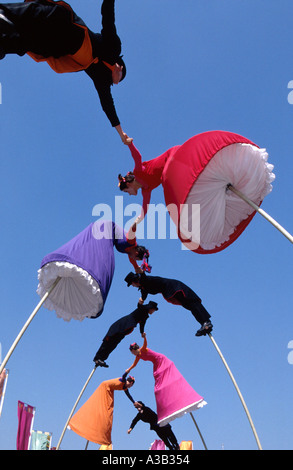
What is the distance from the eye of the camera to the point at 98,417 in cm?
834

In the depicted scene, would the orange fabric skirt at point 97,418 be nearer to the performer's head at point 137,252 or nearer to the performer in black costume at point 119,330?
the performer in black costume at point 119,330

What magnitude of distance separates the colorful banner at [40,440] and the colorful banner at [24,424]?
34 cm

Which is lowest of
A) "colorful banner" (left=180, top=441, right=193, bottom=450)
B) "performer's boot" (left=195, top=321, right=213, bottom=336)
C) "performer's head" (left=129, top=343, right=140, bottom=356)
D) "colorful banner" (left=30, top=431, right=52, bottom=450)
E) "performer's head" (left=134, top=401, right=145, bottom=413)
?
"colorful banner" (left=180, top=441, right=193, bottom=450)

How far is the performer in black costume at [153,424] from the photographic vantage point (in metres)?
9.92

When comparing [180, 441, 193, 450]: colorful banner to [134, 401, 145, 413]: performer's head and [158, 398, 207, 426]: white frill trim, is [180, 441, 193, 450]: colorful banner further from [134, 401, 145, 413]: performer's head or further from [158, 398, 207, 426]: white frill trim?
[158, 398, 207, 426]: white frill trim

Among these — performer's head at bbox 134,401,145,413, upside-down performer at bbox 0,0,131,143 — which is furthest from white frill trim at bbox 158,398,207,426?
upside-down performer at bbox 0,0,131,143

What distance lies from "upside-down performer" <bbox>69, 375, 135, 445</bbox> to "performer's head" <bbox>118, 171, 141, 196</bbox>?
5215mm

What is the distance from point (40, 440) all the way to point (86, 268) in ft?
24.3

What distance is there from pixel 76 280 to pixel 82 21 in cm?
402

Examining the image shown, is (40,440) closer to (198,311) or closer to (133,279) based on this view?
(133,279)

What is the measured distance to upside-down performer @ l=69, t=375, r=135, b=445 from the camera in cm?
809

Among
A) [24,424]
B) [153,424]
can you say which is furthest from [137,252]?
[24,424]

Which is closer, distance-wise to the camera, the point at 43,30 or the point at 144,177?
the point at 43,30
